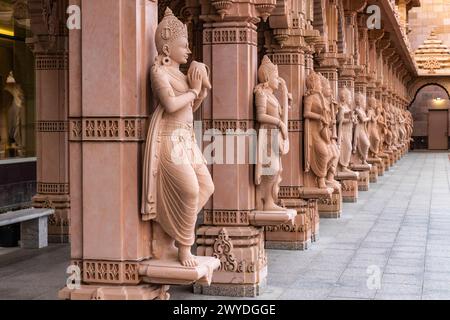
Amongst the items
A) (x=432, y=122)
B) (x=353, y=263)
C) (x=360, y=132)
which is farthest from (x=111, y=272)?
(x=432, y=122)

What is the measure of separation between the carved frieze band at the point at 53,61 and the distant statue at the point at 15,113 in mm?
4248

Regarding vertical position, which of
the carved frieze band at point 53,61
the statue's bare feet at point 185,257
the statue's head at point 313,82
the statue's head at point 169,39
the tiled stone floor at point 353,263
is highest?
the carved frieze band at point 53,61

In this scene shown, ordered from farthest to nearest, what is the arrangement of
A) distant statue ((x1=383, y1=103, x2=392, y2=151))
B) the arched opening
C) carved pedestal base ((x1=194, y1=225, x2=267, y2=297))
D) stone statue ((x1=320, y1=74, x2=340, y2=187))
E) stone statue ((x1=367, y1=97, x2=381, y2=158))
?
the arched opening → distant statue ((x1=383, y1=103, x2=392, y2=151)) → stone statue ((x1=367, y1=97, x2=381, y2=158)) → stone statue ((x1=320, y1=74, x2=340, y2=187)) → carved pedestal base ((x1=194, y1=225, x2=267, y2=297))

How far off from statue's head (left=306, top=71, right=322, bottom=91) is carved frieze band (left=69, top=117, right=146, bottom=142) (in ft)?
20.8

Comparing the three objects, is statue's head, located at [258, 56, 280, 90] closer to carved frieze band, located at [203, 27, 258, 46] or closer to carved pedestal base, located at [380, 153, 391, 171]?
carved frieze band, located at [203, 27, 258, 46]

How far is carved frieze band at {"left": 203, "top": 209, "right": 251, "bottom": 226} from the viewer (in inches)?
338

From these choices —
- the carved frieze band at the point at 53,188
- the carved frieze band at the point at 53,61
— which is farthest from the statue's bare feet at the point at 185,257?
the carved frieze band at the point at 53,61

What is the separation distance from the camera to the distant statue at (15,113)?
16234mm

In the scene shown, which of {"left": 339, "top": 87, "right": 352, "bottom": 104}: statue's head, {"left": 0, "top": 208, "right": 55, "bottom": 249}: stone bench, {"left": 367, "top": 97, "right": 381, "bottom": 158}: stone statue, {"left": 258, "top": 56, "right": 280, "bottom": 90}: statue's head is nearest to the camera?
{"left": 258, "top": 56, "right": 280, "bottom": 90}: statue's head

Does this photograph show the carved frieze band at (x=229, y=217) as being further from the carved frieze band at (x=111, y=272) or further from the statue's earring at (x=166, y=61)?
the statue's earring at (x=166, y=61)

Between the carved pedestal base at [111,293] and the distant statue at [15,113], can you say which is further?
the distant statue at [15,113]

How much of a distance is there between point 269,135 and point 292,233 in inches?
132

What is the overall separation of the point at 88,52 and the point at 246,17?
3.17 m

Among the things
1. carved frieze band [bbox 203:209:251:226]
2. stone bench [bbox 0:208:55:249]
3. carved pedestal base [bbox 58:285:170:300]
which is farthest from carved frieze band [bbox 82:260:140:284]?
stone bench [bbox 0:208:55:249]
